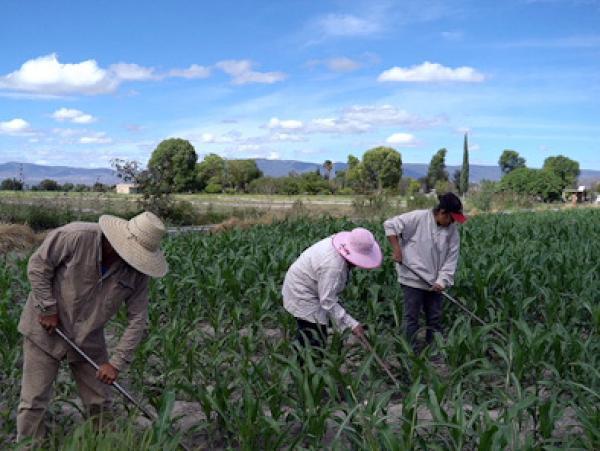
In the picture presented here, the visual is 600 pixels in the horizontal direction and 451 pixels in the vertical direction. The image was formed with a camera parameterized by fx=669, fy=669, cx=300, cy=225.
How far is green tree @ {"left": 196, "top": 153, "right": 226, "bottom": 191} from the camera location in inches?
2884

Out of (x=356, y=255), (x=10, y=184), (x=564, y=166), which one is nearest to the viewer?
(x=356, y=255)

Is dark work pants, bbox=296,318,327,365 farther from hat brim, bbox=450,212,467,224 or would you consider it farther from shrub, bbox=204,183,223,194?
shrub, bbox=204,183,223,194

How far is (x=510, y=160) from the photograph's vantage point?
386 feet

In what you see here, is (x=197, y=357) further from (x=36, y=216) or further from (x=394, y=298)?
(x=36, y=216)

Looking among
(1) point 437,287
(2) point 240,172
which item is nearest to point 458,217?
(1) point 437,287

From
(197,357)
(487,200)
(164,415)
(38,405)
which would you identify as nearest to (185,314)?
(197,357)

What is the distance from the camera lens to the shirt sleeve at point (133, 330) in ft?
12.2

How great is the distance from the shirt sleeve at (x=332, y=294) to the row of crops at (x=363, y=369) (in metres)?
0.19

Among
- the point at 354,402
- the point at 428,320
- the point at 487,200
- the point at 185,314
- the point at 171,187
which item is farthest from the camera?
the point at 487,200

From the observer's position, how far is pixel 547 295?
19.9 feet

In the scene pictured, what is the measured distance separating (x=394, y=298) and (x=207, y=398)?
9.70 ft

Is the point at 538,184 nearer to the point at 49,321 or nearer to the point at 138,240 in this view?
the point at 138,240

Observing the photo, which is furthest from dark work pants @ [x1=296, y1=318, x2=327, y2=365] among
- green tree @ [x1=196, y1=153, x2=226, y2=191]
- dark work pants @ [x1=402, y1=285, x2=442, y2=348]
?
green tree @ [x1=196, y1=153, x2=226, y2=191]

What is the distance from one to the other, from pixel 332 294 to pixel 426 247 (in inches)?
54.6
